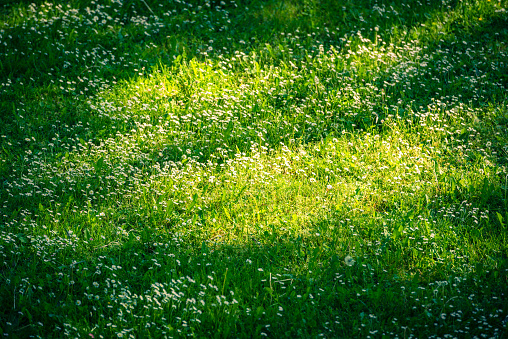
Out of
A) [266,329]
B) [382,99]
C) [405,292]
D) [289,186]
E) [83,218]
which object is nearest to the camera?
[266,329]

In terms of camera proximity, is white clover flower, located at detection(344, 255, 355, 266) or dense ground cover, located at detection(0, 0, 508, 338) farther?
white clover flower, located at detection(344, 255, 355, 266)

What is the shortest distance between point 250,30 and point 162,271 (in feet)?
16.2

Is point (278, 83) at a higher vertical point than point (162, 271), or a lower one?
higher

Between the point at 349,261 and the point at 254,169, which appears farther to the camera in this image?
the point at 254,169

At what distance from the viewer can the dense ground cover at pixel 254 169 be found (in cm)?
414

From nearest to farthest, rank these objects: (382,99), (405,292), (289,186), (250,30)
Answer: (405,292) < (289,186) < (382,99) < (250,30)

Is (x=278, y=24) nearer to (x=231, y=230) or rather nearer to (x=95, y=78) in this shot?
(x=95, y=78)

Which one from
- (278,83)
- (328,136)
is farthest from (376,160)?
(278,83)

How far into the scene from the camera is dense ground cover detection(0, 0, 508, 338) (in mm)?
4145

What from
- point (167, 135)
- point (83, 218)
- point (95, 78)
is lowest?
point (83, 218)

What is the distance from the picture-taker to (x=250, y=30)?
8.16 meters

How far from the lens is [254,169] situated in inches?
222

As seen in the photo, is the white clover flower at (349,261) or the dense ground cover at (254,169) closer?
the dense ground cover at (254,169)

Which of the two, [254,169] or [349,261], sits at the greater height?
[254,169]
